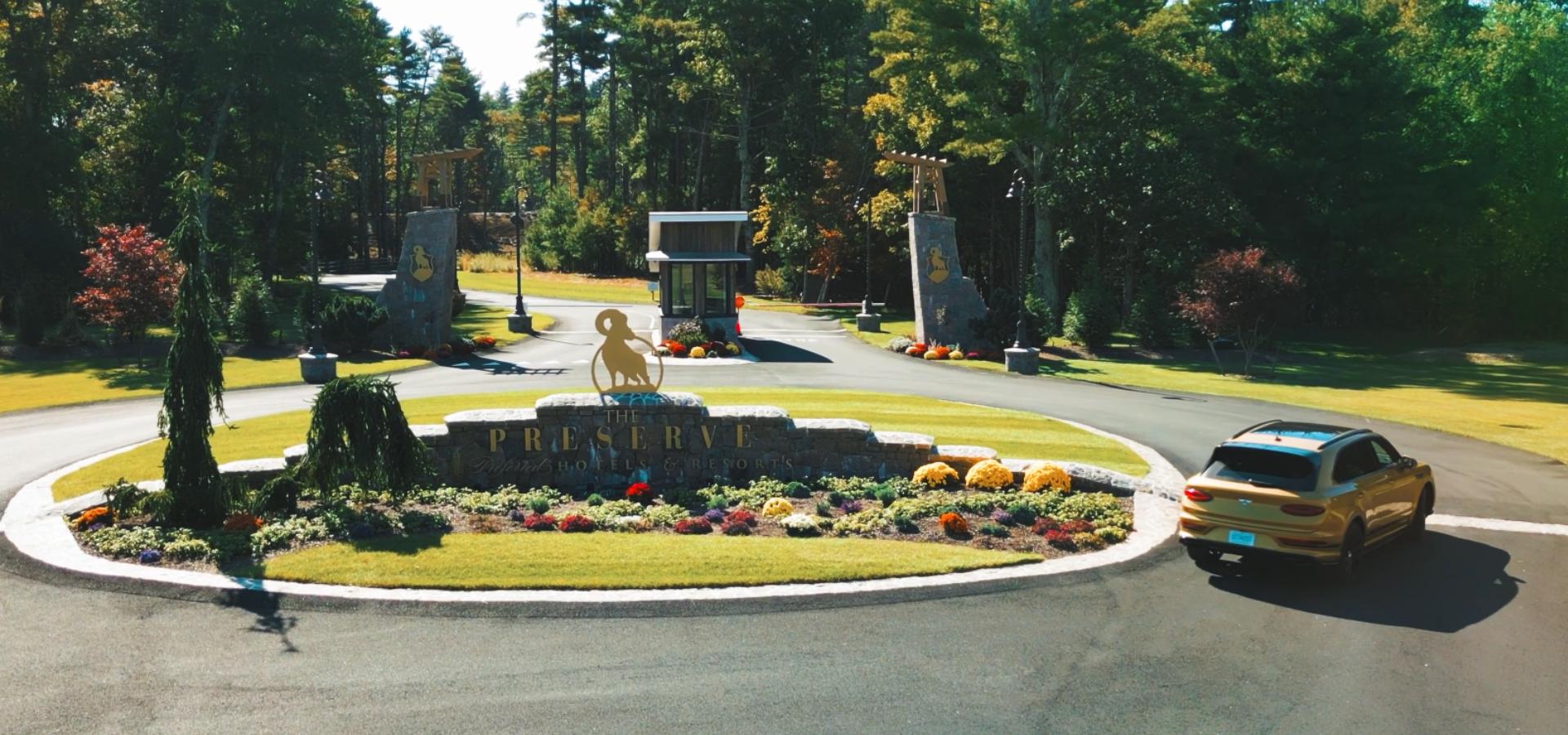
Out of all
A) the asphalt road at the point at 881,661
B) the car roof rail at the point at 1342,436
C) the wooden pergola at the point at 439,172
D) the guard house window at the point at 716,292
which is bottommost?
the asphalt road at the point at 881,661

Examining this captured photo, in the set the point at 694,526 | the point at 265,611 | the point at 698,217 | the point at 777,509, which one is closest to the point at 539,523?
the point at 694,526

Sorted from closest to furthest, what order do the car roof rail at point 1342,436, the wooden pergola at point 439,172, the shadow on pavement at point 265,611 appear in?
the shadow on pavement at point 265,611 → the car roof rail at point 1342,436 → the wooden pergola at point 439,172

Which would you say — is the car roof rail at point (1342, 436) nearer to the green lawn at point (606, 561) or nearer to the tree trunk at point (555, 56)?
the green lawn at point (606, 561)

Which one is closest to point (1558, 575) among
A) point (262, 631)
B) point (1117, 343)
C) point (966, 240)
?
point (262, 631)

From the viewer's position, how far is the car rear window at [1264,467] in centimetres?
1305

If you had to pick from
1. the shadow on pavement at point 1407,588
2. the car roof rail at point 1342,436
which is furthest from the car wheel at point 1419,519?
the car roof rail at point 1342,436

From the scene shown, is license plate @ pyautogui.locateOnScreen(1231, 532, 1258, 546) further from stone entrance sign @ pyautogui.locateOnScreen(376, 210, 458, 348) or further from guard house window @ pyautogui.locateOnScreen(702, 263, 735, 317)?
stone entrance sign @ pyautogui.locateOnScreen(376, 210, 458, 348)

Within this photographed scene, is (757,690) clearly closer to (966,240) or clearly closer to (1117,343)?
(1117,343)

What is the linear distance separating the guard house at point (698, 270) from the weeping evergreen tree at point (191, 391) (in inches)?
1130

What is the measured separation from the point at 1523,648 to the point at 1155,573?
3.92 m

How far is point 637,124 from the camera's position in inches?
3509

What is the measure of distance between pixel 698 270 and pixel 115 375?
68.3 feet

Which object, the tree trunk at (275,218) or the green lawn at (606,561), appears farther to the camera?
the tree trunk at (275,218)

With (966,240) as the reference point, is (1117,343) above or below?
below
